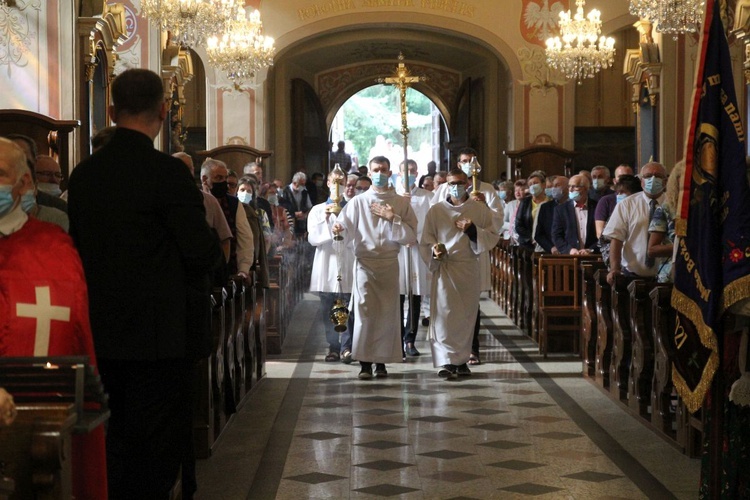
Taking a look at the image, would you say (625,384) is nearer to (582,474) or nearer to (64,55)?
(582,474)

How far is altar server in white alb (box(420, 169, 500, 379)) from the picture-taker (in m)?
9.60

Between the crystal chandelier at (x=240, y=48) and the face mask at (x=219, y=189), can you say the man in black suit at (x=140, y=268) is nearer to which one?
the face mask at (x=219, y=189)

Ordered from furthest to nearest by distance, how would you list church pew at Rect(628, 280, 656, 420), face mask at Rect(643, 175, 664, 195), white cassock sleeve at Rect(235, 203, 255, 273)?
face mask at Rect(643, 175, 664, 195), white cassock sleeve at Rect(235, 203, 255, 273), church pew at Rect(628, 280, 656, 420)

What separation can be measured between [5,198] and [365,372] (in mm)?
6250

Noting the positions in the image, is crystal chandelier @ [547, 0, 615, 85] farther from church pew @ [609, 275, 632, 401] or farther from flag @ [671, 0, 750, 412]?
flag @ [671, 0, 750, 412]

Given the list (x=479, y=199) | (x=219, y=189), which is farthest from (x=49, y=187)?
(x=479, y=199)

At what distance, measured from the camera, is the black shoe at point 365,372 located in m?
9.55

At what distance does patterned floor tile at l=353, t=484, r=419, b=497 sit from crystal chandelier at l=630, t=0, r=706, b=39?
8851mm

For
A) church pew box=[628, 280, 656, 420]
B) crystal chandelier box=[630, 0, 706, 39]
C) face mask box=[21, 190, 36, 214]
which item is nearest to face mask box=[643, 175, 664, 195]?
church pew box=[628, 280, 656, 420]

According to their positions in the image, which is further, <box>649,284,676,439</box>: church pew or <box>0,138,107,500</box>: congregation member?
<box>649,284,676,439</box>: church pew

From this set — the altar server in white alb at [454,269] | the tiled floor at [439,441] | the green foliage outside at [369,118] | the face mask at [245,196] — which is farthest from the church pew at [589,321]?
the green foliage outside at [369,118]

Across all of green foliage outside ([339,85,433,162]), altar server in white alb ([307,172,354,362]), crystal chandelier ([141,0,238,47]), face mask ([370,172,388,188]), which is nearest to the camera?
face mask ([370,172,388,188])

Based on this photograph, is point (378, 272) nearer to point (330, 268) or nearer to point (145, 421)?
point (330, 268)

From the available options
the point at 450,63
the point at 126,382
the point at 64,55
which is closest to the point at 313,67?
the point at 450,63
